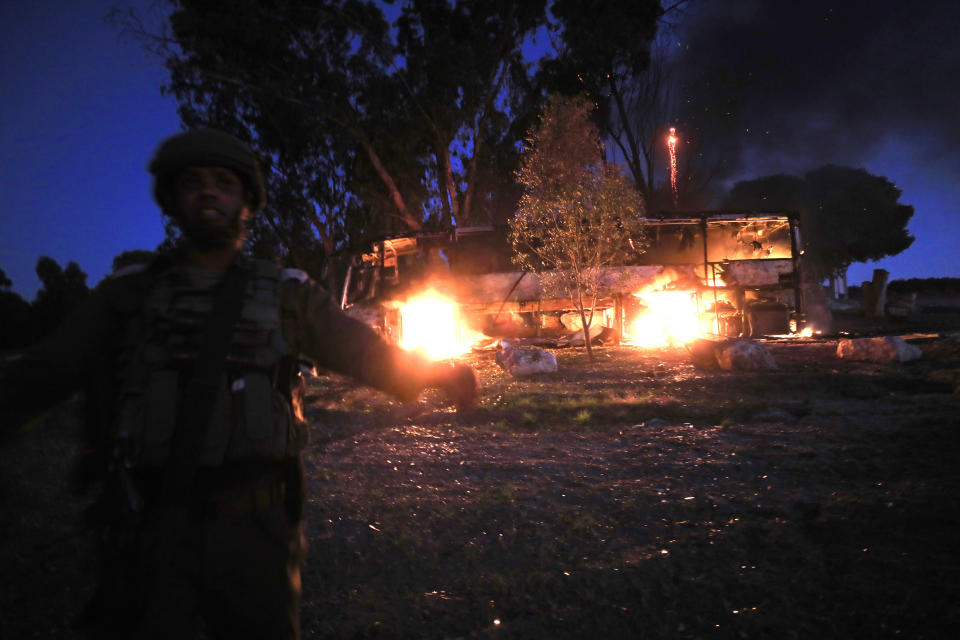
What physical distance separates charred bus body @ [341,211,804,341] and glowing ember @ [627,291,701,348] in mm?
238

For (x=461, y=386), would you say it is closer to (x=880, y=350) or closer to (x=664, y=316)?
(x=880, y=350)

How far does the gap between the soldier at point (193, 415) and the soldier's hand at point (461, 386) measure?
510mm

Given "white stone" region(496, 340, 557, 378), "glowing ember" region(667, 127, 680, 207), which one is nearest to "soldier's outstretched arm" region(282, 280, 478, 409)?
"white stone" region(496, 340, 557, 378)

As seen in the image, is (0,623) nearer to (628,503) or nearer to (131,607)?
(131,607)

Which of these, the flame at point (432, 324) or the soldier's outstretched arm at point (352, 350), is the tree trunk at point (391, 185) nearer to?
the flame at point (432, 324)

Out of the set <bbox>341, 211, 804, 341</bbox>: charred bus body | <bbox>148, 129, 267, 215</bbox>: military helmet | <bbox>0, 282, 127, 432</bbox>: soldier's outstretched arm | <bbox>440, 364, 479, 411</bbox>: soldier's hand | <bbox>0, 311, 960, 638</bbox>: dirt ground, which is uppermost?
<bbox>341, 211, 804, 341</bbox>: charred bus body

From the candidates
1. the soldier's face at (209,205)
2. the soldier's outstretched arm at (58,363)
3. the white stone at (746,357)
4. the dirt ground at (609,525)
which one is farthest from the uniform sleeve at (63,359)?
the white stone at (746,357)

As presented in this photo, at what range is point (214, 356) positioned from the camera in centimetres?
137

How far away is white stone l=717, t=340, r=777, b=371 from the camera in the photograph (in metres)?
11.4

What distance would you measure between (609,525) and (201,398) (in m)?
3.39

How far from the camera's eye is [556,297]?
64.3ft

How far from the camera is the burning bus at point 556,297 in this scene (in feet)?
65.9

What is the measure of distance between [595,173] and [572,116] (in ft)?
7.68

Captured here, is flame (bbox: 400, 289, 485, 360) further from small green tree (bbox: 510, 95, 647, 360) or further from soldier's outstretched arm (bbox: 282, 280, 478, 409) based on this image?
soldier's outstretched arm (bbox: 282, 280, 478, 409)
